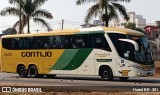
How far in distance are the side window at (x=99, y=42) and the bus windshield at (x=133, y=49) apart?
0.47m

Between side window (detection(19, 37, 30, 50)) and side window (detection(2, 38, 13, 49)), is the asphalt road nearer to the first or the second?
side window (detection(19, 37, 30, 50))

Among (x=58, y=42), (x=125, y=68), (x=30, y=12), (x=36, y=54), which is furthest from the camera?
(x=30, y=12)

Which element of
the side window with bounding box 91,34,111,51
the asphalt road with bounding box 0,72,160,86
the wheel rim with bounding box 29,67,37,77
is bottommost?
the asphalt road with bounding box 0,72,160,86

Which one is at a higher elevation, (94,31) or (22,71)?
(94,31)

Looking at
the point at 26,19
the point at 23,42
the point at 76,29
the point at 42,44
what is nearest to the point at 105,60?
the point at 76,29

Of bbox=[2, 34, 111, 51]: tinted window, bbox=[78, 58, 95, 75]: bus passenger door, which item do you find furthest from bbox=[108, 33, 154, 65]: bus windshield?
Answer: bbox=[78, 58, 95, 75]: bus passenger door

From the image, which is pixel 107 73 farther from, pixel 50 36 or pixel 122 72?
pixel 50 36

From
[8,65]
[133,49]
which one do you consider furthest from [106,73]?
[8,65]

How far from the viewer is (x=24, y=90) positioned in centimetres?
→ 1502

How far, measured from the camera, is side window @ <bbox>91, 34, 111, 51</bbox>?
22.6 metres

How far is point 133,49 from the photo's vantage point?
21.8 m

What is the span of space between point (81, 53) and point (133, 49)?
348 centimetres

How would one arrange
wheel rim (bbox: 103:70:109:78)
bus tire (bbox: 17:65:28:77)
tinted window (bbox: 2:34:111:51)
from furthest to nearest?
bus tire (bbox: 17:65:28:77)
tinted window (bbox: 2:34:111:51)
wheel rim (bbox: 103:70:109:78)

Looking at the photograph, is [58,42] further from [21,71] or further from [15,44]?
[21,71]
